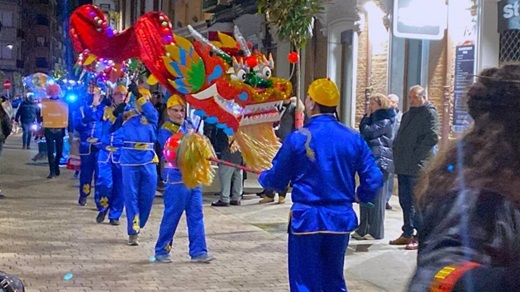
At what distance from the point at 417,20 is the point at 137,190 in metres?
4.99

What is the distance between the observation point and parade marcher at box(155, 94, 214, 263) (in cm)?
776

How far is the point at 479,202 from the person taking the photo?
Answer: 1781mm

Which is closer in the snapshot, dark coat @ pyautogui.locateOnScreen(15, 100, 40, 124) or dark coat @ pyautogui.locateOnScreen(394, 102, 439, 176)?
dark coat @ pyautogui.locateOnScreen(394, 102, 439, 176)

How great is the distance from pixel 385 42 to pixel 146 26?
617 cm

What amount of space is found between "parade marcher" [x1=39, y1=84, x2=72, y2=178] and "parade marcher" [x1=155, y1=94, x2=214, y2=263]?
26.6ft

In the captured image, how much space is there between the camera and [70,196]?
13445 millimetres

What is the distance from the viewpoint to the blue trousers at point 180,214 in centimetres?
777

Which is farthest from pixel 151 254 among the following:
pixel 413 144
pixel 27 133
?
pixel 27 133

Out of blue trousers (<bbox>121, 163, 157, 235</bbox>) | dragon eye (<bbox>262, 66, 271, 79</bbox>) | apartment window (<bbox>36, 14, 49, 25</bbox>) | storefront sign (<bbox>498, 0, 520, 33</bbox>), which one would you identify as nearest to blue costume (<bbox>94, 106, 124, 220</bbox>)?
blue trousers (<bbox>121, 163, 157, 235</bbox>)

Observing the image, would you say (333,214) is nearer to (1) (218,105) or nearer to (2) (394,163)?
(1) (218,105)

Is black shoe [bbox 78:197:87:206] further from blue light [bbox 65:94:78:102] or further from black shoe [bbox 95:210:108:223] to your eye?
blue light [bbox 65:94:78:102]

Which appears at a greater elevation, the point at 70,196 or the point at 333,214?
the point at 333,214

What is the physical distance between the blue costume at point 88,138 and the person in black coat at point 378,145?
14.5 ft

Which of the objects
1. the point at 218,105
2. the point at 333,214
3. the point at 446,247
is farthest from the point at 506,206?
the point at 218,105
